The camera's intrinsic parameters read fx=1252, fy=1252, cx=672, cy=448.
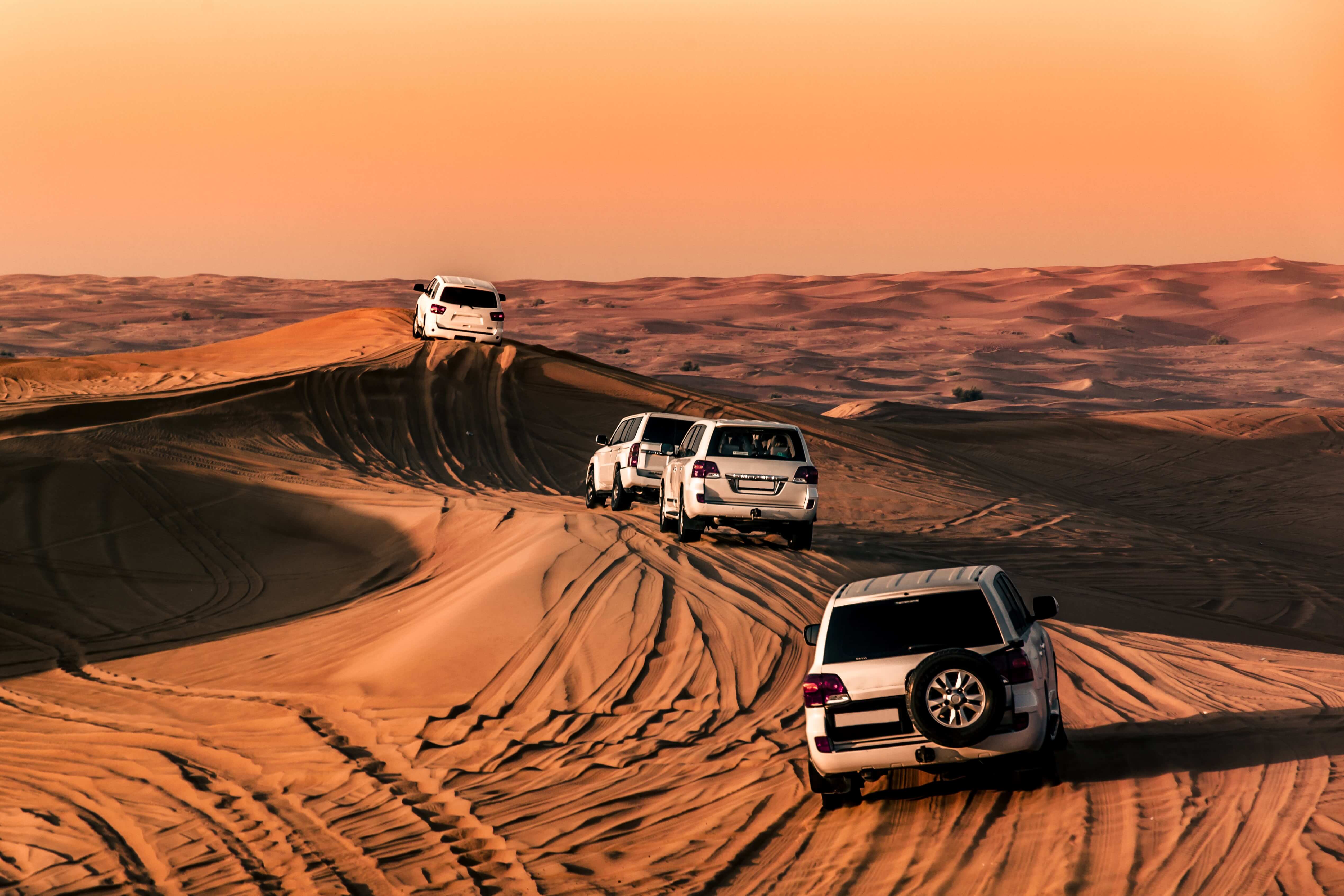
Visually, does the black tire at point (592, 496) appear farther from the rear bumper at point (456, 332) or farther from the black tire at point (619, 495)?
the rear bumper at point (456, 332)

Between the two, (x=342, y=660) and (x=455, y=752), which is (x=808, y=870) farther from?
(x=342, y=660)

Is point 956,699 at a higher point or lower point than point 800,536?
higher

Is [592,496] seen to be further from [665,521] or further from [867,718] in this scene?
[867,718]

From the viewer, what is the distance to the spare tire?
297 inches

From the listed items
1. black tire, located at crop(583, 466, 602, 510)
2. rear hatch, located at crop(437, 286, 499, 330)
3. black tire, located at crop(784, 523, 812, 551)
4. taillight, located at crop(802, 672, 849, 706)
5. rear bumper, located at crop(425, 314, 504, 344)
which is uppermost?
rear hatch, located at crop(437, 286, 499, 330)

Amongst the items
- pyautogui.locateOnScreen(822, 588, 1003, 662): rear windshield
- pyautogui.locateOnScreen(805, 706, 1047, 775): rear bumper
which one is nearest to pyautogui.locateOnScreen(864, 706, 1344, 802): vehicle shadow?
pyautogui.locateOnScreen(805, 706, 1047, 775): rear bumper

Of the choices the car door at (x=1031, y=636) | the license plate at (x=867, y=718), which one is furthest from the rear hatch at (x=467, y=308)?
the license plate at (x=867, y=718)

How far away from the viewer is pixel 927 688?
762 cm

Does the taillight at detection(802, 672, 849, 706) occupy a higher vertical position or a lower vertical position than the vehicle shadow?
higher

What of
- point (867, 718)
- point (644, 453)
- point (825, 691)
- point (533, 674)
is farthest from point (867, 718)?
point (644, 453)

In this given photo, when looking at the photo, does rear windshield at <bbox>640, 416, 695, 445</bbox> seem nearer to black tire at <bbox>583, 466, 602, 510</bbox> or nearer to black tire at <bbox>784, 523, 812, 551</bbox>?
black tire at <bbox>583, 466, 602, 510</bbox>

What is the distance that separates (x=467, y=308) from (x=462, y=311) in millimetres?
156

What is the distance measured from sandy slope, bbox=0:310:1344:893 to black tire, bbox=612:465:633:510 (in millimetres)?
1100

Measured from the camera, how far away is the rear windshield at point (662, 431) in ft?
67.3
